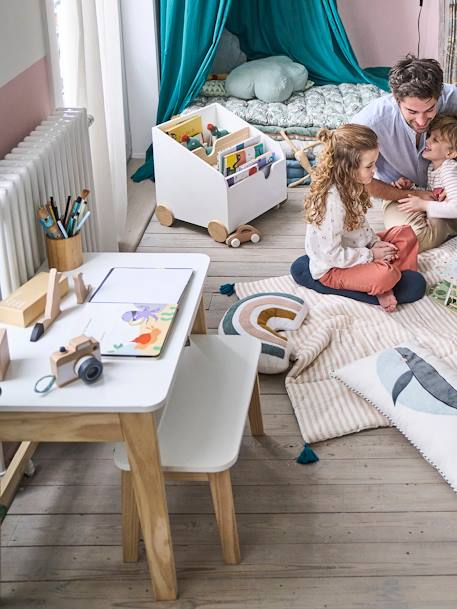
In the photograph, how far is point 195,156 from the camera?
3529 mm

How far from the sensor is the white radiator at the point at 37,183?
201 cm

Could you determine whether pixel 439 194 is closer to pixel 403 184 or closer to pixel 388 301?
pixel 403 184

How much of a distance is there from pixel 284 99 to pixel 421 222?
1.41 metres

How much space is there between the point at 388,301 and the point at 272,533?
3.83ft

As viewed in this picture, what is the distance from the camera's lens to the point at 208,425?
1.84 metres

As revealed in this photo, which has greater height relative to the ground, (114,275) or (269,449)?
(114,275)

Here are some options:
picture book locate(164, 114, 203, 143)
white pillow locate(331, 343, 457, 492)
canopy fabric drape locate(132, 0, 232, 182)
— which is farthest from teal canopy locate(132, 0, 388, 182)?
white pillow locate(331, 343, 457, 492)

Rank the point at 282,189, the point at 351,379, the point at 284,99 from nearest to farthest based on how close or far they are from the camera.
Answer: the point at 351,379
the point at 282,189
the point at 284,99

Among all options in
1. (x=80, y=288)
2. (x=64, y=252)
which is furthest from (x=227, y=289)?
(x=80, y=288)

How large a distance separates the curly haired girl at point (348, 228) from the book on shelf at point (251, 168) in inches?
25.4

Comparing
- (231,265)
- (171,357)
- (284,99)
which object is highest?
(171,357)

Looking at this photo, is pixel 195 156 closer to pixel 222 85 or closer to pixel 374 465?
pixel 222 85

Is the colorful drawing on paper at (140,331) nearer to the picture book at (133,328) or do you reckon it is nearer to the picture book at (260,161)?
the picture book at (133,328)

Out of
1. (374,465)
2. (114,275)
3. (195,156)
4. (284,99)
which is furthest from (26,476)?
(284,99)
